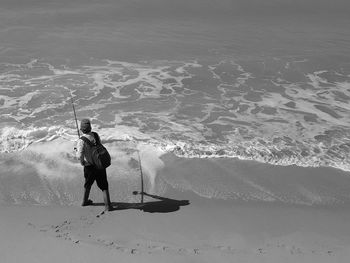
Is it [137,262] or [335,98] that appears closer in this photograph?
[137,262]

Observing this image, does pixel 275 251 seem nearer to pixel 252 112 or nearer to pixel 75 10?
pixel 252 112

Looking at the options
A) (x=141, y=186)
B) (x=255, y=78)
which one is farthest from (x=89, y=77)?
(x=141, y=186)

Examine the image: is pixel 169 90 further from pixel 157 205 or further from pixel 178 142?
pixel 157 205

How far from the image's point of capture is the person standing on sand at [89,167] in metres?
6.54

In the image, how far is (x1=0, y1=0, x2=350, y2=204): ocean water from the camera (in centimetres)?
805

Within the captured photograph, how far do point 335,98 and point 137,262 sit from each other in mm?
8657

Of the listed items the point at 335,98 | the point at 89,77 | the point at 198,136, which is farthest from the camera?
the point at 89,77

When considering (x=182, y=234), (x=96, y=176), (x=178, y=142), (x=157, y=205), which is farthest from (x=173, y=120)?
(x=182, y=234)

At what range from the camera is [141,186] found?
7.54 metres

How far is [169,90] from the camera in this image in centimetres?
1262

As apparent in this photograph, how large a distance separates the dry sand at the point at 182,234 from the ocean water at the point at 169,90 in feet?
1.68

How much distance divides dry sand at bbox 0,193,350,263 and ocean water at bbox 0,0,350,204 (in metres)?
0.51

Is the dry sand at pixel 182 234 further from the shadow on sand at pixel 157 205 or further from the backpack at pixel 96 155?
the backpack at pixel 96 155

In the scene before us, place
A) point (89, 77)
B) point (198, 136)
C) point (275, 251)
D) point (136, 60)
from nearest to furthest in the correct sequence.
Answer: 1. point (275, 251)
2. point (198, 136)
3. point (89, 77)
4. point (136, 60)
